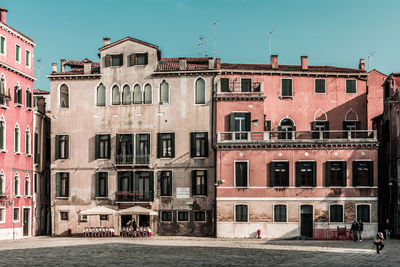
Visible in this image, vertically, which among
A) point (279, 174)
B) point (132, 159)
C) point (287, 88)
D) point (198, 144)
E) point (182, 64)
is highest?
point (182, 64)

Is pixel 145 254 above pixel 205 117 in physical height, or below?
below

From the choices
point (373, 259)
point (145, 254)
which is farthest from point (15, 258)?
point (373, 259)

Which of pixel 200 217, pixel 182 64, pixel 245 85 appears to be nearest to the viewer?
pixel 200 217

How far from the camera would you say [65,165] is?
54031mm

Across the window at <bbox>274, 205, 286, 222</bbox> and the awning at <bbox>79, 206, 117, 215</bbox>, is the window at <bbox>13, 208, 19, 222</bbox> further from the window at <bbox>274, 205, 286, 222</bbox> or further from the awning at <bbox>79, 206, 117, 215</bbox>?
the window at <bbox>274, 205, 286, 222</bbox>

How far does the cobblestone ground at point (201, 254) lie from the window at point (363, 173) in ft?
21.7

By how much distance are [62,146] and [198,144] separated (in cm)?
1153

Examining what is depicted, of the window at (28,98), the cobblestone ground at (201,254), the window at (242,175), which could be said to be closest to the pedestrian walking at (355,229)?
the cobblestone ground at (201,254)

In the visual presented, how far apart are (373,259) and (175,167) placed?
77.3ft

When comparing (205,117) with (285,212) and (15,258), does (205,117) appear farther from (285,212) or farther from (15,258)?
(15,258)

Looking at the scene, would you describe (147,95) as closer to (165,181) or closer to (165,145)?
(165,145)

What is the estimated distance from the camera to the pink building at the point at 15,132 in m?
49.4

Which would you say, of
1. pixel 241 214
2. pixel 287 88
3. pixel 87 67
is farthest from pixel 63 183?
pixel 287 88

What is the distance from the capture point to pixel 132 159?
174 ft
